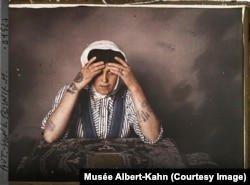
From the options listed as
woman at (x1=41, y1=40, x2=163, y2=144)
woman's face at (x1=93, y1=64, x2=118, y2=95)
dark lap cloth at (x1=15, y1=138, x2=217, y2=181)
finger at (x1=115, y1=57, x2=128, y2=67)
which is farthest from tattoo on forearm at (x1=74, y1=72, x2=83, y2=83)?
dark lap cloth at (x1=15, y1=138, x2=217, y2=181)

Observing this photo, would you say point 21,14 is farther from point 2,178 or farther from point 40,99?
point 2,178

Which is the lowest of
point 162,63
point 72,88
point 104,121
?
point 104,121

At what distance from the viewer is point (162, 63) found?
4.29m

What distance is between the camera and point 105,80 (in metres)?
4.28

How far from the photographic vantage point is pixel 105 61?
4281mm

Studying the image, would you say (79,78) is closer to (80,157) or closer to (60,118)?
(60,118)

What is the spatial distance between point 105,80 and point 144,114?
0.38m

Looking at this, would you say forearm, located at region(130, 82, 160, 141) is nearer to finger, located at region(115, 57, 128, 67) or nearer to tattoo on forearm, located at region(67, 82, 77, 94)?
finger, located at region(115, 57, 128, 67)

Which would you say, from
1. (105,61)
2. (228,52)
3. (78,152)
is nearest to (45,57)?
(105,61)

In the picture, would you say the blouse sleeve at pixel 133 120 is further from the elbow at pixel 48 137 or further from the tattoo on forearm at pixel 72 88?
the elbow at pixel 48 137

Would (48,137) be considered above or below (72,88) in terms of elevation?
below

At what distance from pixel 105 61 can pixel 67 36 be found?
34cm

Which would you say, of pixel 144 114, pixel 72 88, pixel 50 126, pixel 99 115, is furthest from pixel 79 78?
pixel 144 114

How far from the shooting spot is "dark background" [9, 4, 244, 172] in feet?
14.0
